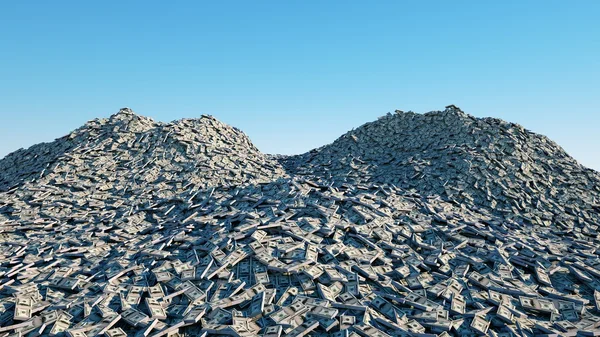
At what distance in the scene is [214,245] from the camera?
1970 cm

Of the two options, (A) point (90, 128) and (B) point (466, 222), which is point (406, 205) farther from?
(A) point (90, 128)

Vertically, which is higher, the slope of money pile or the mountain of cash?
the slope of money pile

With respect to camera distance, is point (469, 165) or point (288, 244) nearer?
point (288, 244)

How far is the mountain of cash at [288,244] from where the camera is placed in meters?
15.7

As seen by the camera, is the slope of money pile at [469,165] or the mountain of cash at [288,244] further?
the slope of money pile at [469,165]

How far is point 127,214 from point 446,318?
828 inches

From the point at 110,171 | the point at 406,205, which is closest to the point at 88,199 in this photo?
the point at 110,171

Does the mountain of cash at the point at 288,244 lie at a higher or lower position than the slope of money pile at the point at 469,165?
lower

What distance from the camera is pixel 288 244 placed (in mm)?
19469

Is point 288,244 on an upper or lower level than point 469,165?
lower

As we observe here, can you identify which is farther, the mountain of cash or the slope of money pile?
the slope of money pile

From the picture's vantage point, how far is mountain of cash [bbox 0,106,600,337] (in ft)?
51.5

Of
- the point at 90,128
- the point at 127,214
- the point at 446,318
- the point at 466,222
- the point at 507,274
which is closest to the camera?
the point at 446,318

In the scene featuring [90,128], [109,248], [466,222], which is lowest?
[109,248]
